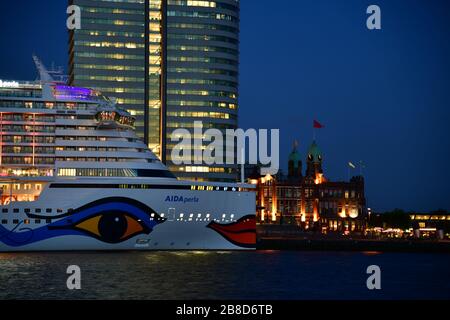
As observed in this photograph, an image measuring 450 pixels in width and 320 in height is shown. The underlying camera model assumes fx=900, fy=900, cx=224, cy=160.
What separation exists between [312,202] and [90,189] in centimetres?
8125

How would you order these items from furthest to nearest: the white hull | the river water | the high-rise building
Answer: the high-rise building
the white hull
the river water

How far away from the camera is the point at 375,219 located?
548ft

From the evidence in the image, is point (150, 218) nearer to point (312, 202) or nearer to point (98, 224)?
point (98, 224)

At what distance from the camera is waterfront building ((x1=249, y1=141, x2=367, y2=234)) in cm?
15162

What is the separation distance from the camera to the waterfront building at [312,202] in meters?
152

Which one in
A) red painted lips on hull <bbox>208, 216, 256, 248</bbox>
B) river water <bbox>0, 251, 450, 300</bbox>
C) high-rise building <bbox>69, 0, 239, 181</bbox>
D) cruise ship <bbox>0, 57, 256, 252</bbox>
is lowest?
river water <bbox>0, 251, 450, 300</bbox>

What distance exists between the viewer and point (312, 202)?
506ft

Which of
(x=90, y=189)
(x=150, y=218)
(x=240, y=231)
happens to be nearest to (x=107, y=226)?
(x=90, y=189)

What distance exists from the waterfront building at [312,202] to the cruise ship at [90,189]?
225 ft

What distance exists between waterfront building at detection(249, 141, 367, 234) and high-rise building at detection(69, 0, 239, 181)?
23.2m

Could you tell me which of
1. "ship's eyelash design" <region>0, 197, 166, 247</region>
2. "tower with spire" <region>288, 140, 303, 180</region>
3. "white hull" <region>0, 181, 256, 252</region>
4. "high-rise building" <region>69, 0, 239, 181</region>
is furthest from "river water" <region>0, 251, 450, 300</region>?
"tower with spire" <region>288, 140, 303, 180</region>

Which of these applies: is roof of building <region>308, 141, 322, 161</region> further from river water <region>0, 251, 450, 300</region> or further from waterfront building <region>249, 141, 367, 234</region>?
river water <region>0, 251, 450, 300</region>

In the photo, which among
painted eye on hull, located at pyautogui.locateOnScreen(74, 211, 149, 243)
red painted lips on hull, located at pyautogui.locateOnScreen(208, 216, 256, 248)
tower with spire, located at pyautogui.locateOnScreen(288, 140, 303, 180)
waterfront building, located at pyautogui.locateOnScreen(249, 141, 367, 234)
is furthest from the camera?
tower with spire, located at pyautogui.locateOnScreen(288, 140, 303, 180)
